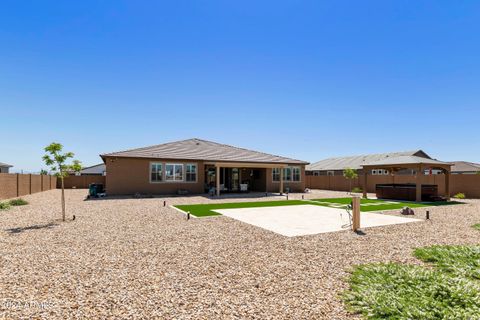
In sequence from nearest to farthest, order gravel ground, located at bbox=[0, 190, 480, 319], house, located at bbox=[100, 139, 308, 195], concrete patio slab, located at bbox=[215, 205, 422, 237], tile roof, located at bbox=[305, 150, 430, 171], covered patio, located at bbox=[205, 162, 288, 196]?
1. gravel ground, located at bbox=[0, 190, 480, 319]
2. concrete patio slab, located at bbox=[215, 205, 422, 237]
3. house, located at bbox=[100, 139, 308, 195]
4. covered patio, located at bbox=[205, 162, 288, 196]
5. tile roof, located at bbox=[305, 150, 430, 171]

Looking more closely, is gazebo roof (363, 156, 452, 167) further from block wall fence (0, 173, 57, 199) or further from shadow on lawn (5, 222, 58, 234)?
block wall fence (0, 173, 57, 199)

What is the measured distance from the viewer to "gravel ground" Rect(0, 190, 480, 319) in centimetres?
389

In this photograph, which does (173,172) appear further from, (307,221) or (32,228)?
(307,221)

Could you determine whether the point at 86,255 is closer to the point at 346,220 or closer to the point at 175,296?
the point at 175,296

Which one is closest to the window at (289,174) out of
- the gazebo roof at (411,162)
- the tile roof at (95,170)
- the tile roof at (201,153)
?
the tile roof at (201,153)

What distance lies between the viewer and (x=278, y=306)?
396 centimetres

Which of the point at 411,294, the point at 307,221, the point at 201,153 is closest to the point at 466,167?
the point at 201,153

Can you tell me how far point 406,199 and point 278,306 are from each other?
1829 cm

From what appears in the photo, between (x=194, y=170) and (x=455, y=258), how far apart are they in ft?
63.0

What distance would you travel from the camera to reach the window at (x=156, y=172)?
71.5 ft

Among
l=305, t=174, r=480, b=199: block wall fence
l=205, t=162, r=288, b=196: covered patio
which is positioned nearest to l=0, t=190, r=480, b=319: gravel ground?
l=305, t=174, r=480, b=199: block wall fence

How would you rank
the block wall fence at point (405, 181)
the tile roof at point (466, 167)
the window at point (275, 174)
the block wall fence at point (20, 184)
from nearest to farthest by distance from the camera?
the block wall fence at point (20, 184) → the block wall fence at point (405, 181) → the window at point (275, 174) → the tile roof at point (466, 167)

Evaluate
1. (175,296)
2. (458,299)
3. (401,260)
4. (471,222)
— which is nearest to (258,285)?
(175,296)

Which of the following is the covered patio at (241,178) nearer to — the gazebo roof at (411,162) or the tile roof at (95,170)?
the gazebo roof at (411,162)
